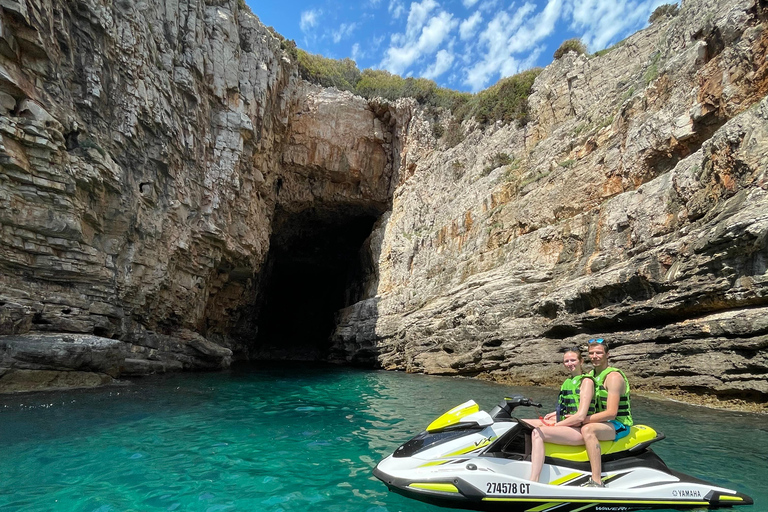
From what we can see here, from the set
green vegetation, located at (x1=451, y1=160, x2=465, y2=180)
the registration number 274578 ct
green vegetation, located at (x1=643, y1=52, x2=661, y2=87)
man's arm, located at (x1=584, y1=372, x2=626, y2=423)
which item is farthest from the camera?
green vegetation, located at (x1=451, y1=160, x2=465, y2=180)

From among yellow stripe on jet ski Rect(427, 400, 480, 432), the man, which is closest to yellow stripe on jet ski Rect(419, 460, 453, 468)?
yellow stripe on jet ski Rect(427, 400, 480, 432)

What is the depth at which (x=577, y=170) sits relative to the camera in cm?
1492

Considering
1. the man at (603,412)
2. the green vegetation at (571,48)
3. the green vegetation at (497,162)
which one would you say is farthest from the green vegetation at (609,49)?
the man at (603,412)

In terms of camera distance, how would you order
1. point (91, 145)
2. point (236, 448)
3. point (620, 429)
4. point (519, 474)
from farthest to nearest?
point (91, 145) → point (236, 448) → point (620, 429) → point (519, 474)

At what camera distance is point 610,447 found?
4.03 meters

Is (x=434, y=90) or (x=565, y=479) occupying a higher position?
(x=434, y=90)

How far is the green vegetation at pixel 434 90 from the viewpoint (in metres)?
22.9

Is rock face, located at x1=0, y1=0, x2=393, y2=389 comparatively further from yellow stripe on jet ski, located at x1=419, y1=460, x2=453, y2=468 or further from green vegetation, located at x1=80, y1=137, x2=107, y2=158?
yellow stripe on jet ski, located at x1=419, y1=460, x2=453, y2=468

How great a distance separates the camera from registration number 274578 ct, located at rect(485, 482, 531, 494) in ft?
12.1

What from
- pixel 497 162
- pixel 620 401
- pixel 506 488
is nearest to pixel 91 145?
pixel 506 488

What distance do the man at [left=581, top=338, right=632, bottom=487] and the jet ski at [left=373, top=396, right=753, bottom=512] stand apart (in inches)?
3.8

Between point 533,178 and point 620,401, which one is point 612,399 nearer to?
point 620,401

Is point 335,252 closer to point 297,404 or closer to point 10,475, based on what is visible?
point 297,404

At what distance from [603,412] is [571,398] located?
33cm
